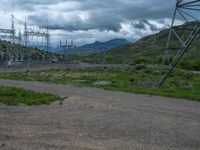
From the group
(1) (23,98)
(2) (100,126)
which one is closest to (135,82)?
(1) (23,98)

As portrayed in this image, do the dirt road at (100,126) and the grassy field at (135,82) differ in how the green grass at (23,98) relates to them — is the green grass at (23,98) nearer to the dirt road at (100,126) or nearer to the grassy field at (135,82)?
the dirt road at (100,126)

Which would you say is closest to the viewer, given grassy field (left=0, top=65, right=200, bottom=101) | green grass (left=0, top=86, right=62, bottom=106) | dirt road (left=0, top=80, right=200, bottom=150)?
dirt road (left=0, top=80, right=200, bottom=150)

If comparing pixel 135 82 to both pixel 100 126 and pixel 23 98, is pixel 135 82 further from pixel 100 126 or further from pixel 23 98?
pixel 100 126

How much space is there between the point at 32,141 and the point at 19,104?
9521 mm

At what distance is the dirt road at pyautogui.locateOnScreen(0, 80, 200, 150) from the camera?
10.8m

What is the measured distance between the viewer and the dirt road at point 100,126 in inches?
425

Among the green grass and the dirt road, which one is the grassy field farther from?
the green grass

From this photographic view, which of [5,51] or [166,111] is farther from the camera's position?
[5,51]

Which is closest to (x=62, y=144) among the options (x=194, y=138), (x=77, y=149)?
(x=77, y=149)

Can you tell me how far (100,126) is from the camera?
13.7m

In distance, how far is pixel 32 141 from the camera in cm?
1098

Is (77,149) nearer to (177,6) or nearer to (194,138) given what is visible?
(194,138)

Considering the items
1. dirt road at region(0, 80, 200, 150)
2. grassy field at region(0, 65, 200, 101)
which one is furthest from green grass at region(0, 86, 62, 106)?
grassy field at region(0, 65, 200, 101)

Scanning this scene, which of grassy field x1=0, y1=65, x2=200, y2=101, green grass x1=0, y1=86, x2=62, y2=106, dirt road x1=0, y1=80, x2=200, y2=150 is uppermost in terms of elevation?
dirt road x1=0, y1=80, x2=200, y2=150
